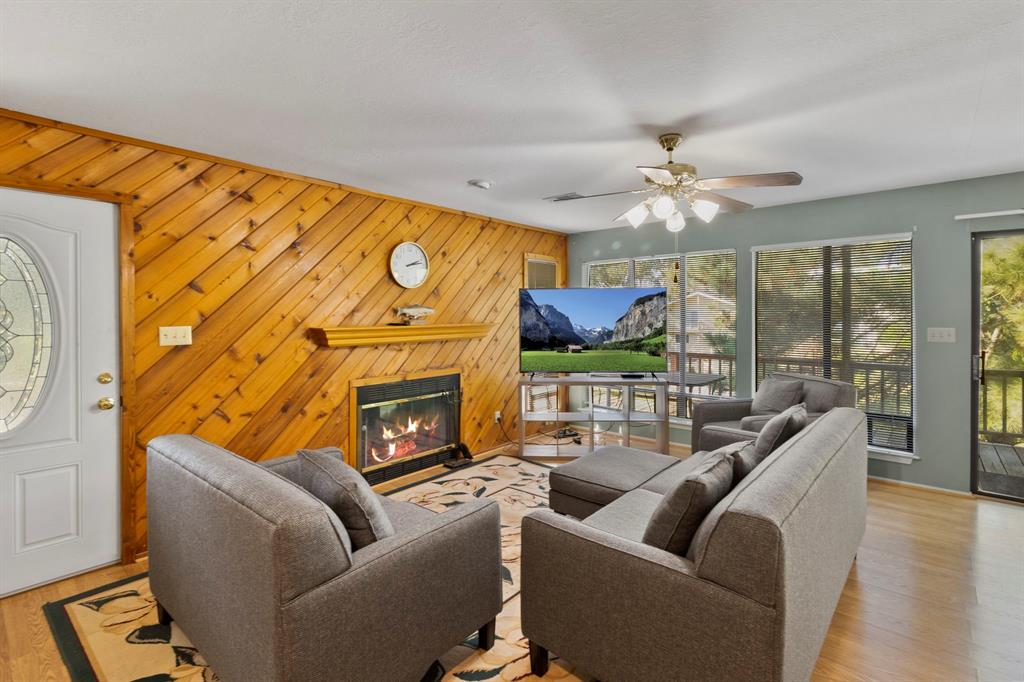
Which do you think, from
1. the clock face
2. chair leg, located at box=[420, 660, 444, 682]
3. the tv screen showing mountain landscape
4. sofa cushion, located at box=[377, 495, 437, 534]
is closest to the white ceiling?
the clock face

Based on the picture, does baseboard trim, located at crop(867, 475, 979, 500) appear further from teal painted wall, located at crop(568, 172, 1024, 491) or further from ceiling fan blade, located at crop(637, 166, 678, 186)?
ceiling fan blade, located at crop(637, 166, 678, 186)

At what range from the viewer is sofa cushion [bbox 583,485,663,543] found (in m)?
2.06

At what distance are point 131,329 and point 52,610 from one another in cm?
142

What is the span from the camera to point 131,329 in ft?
9.10

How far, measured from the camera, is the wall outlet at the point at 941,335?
3.81 metres

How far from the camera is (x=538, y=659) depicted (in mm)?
1910

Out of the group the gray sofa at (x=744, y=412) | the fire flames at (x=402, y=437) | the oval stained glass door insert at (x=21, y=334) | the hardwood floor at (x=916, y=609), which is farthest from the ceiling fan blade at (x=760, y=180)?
the oval stained glass door insert at (x=21, y=334)

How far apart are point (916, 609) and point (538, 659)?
1.88 meters

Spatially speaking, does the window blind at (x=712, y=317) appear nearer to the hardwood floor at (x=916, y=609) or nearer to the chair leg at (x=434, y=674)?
the hardwood floor at (x=916, y=609)

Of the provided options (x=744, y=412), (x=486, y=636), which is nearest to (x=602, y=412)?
(x=744, y=412)

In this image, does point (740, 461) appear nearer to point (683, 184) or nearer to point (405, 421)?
point (683, 184)

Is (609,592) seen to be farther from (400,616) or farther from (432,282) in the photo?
(432,282)

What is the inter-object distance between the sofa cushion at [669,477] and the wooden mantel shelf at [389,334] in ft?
7.34

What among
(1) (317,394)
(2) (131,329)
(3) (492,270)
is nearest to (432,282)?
(3) (492,270)
